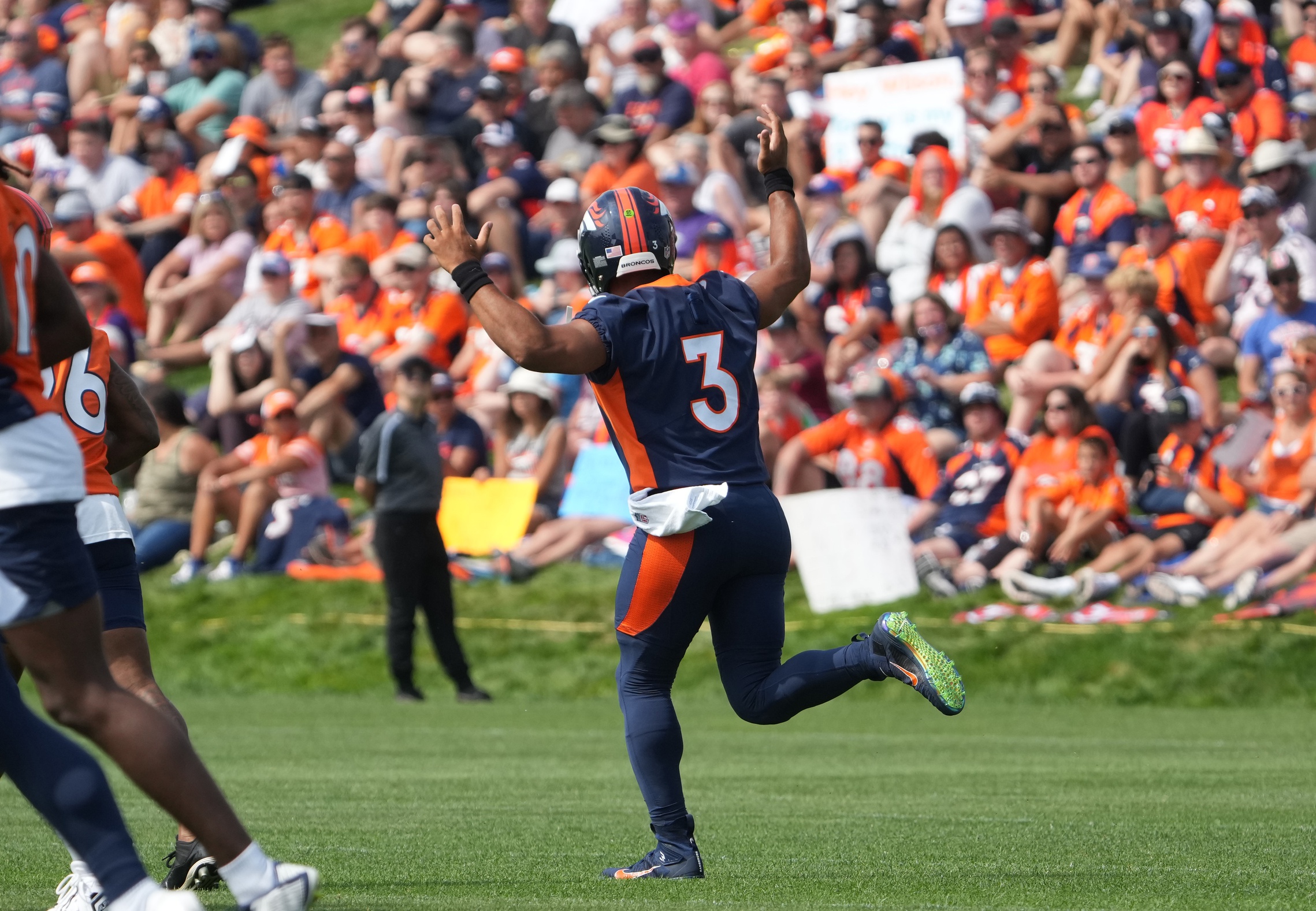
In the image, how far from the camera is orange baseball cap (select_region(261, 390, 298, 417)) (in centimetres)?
1820

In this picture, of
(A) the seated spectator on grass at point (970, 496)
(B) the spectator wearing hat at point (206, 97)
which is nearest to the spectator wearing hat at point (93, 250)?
(B) the spectator wearing hat at point (206, 97)

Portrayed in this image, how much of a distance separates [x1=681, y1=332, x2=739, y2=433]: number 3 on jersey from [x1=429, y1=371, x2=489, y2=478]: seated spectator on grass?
11.9 m

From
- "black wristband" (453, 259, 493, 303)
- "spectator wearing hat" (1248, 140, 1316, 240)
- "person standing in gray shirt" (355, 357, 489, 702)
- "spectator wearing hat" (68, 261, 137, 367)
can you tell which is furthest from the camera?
"spectator wearing hat" (68, 261, 137, 367)

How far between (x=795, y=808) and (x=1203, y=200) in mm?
10189

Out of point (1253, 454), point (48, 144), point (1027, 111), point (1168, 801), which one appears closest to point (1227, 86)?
point (1027, 111)

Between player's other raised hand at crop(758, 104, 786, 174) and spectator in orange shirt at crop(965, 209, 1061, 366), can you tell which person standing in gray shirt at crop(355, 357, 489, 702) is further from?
player's other raised hand at crop(758, 104, 786, 174)

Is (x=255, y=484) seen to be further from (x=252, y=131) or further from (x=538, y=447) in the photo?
(x=252, y=131)

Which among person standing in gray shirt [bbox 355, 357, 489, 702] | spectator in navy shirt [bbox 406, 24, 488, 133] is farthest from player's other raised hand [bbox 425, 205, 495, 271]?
spectator in navy shirt [bbox 406, 24, 488, 133]

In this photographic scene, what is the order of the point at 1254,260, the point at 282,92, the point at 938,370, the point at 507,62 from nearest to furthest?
the point at 1254,260, the point at 938,370, the point at 507,62, the point at 282,92

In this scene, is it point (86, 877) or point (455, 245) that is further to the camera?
point (455, 245)

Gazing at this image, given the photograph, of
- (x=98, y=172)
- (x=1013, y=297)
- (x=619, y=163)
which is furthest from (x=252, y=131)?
(x=1013, y=297)

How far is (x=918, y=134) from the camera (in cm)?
1897

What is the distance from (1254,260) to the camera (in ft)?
52.3

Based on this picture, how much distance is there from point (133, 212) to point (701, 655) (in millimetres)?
12331
